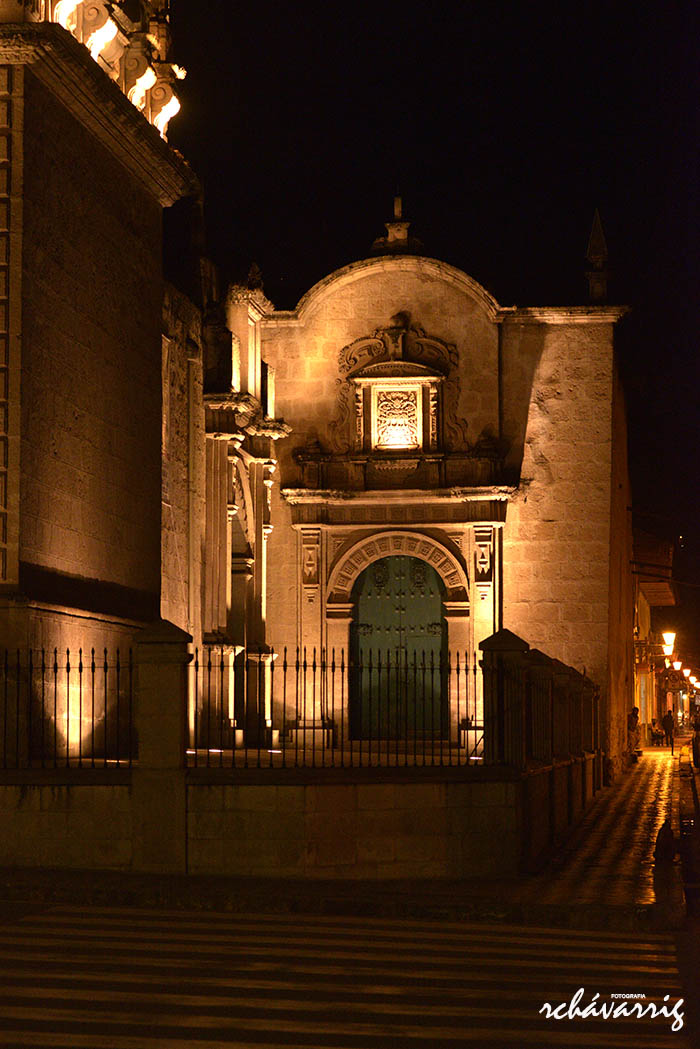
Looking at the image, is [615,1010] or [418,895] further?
[418,895]

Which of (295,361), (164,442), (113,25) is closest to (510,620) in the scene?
(295,361)

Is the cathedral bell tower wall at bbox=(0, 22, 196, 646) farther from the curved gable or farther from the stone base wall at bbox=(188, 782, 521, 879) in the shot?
the curved gable

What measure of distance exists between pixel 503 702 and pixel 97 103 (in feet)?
28.1

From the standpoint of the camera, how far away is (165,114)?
70.8ft

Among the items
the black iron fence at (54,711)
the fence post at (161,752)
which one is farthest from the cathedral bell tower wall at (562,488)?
the fence post at (161,752)

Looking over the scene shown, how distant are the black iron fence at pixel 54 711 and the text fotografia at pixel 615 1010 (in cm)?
684

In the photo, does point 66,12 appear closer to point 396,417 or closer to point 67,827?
point 67,827

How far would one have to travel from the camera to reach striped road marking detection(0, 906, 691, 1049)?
26.1 feet

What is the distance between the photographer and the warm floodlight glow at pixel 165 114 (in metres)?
21.5

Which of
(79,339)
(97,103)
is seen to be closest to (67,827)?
(79,339)

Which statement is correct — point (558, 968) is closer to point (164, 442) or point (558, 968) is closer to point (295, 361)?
point (164, 442)

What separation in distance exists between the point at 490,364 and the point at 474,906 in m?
18.1

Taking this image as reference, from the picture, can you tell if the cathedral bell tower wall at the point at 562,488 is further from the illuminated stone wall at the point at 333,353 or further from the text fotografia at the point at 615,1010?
the text fotografia at the point at 615,1010

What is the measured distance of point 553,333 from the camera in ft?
97.5
